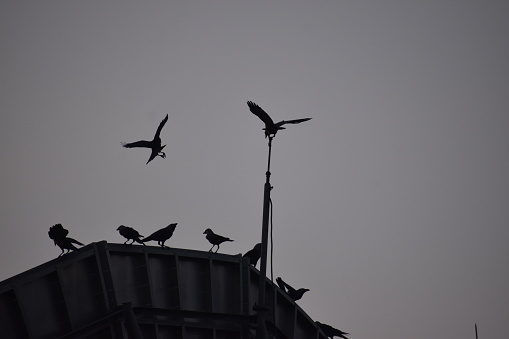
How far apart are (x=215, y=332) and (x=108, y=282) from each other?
16.2 feet

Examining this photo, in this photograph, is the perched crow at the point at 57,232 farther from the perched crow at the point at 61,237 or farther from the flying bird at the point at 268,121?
the flying bird at the point at 268,121

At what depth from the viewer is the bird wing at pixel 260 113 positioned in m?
19.7

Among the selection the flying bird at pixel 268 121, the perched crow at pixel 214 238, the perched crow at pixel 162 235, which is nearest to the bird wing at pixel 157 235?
the perched crow at pixel 162 235

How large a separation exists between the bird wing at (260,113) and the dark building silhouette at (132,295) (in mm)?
4480

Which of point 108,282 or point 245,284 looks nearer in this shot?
point 108,282

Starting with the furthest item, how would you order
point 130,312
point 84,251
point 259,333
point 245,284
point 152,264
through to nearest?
point 245,284, point 152,264, point 84,251, point 130,312, point 259,333

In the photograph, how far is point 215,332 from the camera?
26.3 m

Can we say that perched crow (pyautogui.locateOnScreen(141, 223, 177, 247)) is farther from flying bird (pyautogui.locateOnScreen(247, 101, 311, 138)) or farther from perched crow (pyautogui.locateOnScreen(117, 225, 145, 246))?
flying bird (pyautogui.locateOnScreen(247, 101, 311, 138))

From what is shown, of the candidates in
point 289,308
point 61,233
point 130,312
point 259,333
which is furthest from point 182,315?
point 289,308

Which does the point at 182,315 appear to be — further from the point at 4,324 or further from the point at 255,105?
the point at 255,105

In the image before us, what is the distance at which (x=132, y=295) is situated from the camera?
24.1m

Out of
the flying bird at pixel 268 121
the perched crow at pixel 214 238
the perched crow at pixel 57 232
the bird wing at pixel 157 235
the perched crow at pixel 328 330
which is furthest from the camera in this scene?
the perched crow at pixel 328 330

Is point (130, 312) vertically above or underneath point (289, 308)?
underneath

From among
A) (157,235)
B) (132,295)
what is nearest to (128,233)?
(157,235)
